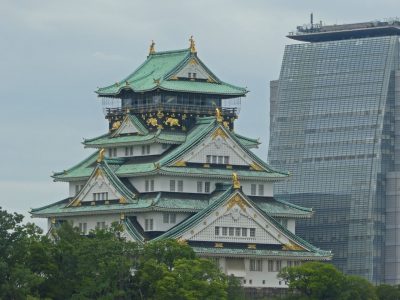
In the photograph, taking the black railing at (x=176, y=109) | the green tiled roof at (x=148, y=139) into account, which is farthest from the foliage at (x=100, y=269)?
the black railing at (x=176, y=109)

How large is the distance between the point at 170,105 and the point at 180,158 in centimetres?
895

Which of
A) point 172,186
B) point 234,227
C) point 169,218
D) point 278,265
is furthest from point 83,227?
point 278,265

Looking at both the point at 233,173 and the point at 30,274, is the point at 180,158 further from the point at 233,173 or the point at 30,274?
the point at 30,274

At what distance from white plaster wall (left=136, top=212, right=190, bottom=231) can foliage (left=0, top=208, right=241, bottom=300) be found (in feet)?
40.3

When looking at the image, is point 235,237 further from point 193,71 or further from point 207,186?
point 193,71

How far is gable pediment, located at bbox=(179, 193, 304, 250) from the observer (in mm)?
183000

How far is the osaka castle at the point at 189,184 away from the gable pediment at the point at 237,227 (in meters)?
0.10

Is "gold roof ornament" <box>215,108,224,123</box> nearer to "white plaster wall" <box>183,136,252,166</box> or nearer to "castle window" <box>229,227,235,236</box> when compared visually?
"white plaster wall" <box>183,136,252,166</box>

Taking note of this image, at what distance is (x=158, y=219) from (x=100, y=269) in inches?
738

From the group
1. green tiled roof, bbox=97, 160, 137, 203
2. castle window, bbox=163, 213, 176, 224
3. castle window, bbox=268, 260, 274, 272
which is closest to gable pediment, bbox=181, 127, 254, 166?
castle window, bbox=163, 213, 176, 224

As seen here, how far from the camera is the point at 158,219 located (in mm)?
184250

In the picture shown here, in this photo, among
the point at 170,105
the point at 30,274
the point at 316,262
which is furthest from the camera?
the point at 170,105

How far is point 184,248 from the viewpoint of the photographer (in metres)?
171

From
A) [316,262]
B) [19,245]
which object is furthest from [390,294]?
[19,245]
